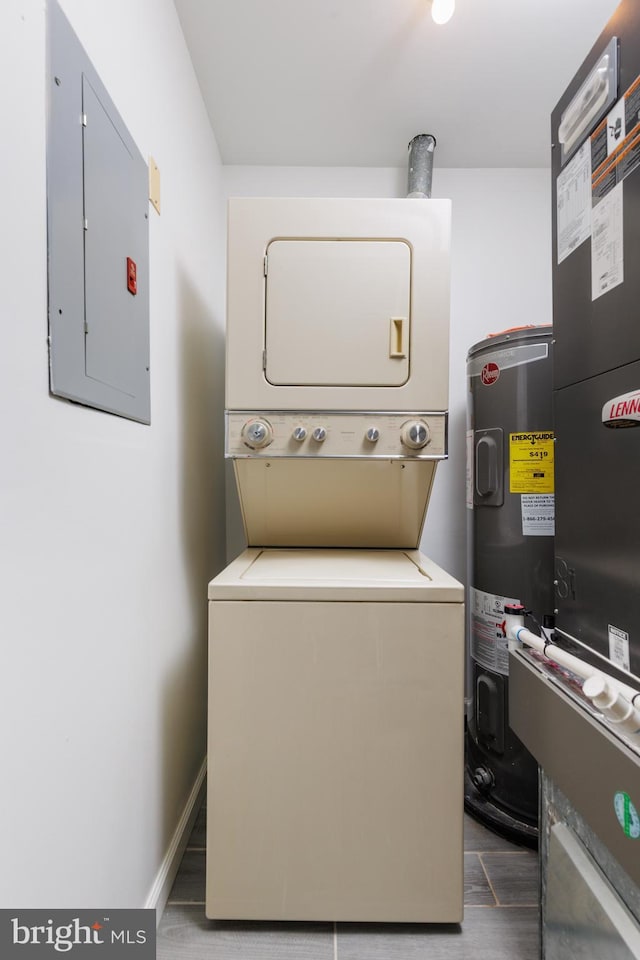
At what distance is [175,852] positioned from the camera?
1.39 metres

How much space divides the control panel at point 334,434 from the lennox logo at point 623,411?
0.67 meters

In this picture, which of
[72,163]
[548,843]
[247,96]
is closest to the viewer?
[72,163]

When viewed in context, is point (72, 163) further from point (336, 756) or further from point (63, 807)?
point (336, 756)

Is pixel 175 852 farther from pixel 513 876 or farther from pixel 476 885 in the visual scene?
pixel 513 876

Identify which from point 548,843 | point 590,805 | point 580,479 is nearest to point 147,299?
point 580,479

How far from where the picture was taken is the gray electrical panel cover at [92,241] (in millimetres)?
787

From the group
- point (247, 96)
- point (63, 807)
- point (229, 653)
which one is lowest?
point (63, 807)

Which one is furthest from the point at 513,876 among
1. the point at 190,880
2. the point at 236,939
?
the point at 190,880

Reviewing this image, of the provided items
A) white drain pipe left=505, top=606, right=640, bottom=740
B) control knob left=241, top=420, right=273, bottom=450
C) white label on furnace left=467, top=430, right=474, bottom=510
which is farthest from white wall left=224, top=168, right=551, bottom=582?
white drain pipe left=505, top=606, right=640, bottom=740

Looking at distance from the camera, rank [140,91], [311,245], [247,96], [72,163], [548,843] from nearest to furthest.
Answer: [72,163], [548,843], [140,91], [311,245], [247,96]

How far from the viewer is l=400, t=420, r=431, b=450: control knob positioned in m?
1.46

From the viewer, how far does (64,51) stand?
80 centimetres

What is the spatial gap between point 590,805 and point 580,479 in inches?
21.5

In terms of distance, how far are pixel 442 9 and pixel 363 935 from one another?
2.54 meters
